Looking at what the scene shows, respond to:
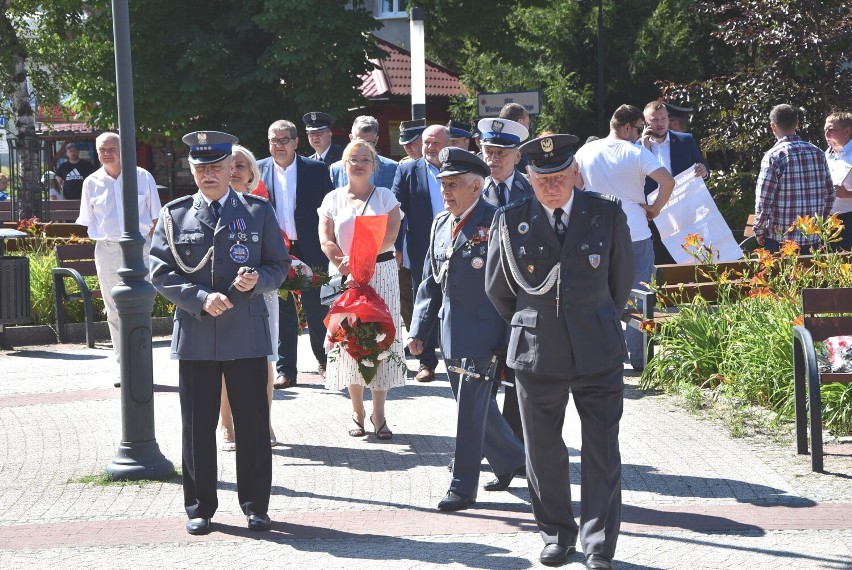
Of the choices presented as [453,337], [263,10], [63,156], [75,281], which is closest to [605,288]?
[453,337]

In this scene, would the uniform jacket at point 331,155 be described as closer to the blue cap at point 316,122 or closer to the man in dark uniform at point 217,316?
the blue cap at point 316,122

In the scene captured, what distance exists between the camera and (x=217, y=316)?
21.2 feet

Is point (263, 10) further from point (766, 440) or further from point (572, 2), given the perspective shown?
point (766, 440)

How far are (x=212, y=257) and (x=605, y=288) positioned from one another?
2086mm

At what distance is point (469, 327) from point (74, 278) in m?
8.12

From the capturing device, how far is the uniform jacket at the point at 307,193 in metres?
10.5

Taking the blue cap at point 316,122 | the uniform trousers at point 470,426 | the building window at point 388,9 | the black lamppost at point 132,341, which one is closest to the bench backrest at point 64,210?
the blue cap at point 316,122

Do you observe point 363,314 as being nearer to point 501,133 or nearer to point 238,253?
point 501,133

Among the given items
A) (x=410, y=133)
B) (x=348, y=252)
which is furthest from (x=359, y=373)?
(x=410, y=133)

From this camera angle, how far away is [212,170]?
659 cm

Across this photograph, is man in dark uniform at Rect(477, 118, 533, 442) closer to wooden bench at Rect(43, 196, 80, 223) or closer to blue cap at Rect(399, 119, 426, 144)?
blue cap at Rect(399, 119, 426, 144)

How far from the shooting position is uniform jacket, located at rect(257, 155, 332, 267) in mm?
10508

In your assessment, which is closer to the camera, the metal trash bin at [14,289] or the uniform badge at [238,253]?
the uniform badge at [238,253]

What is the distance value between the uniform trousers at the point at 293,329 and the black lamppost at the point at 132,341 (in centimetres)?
247
